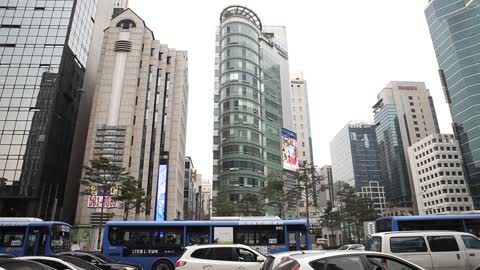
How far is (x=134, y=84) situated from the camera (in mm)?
57312

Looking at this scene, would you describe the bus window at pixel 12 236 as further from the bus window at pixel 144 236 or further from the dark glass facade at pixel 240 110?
the dark glass facade at pixel 240 110

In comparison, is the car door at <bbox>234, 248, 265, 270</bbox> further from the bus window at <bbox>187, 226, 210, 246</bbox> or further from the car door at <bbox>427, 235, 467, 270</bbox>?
the bus window at <bbox>187, 226, 210, 246</bbox>

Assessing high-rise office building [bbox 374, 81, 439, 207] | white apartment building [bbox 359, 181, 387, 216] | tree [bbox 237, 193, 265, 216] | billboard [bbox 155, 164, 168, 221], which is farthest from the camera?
white apartment building [bbox 359, 181, 387, 216]

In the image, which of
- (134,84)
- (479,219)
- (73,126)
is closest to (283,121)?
(134,84)

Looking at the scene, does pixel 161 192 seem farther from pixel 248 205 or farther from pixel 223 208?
pixel 248 205

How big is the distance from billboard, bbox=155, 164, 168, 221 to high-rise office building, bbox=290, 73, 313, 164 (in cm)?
6581

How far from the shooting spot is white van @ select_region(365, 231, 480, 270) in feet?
37.2

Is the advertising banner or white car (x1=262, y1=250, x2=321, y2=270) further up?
the advertising banner

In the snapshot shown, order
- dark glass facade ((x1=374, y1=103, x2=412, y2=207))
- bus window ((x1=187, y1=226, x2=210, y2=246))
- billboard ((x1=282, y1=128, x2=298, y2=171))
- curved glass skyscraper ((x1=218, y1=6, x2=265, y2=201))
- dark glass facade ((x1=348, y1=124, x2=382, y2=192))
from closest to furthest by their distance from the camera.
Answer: bus window ((x1=187, y1=226, x2=210, y2=246)) < curved glass skyscraper ((x1=218, y1=6, x2=265, y2=201)) < billboard ((x1=282, y1=128, x2=298, y2=171)) < dark glass facade ((x1=374, y1=103, x2=412, y2=207)) < dark glass facade ((x1=348, y1=124, x2=382, y2=192))

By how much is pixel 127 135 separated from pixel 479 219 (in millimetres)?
48225

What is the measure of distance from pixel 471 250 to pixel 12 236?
24.5 meters

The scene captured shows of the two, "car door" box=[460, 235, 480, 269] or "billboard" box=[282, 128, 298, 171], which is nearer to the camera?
"car door" box=[460, 235, 480, 269]

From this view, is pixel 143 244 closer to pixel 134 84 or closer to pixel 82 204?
pixel 82 204

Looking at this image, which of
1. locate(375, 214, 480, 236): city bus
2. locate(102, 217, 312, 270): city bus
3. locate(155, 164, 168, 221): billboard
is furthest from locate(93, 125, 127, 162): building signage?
locate(375, 214, 480, 236): city bus
